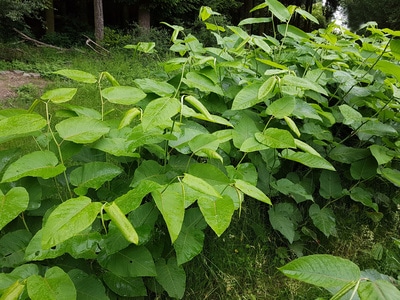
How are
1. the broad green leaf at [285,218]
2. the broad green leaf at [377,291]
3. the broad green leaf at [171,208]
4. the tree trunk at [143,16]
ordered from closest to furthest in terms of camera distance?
the broad green leaf at [377,291]
the broad green leaf at [171,208]
the broad green leaf at [285,218]
the tree trunk at [143,16]

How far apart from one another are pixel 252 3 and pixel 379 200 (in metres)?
18.0

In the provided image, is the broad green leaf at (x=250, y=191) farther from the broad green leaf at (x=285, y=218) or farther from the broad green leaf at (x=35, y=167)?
the broad green leaf at (x=285, y=218)

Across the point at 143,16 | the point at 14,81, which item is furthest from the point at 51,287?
the point at 143,16

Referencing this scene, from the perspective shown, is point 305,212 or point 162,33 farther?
point 162,33

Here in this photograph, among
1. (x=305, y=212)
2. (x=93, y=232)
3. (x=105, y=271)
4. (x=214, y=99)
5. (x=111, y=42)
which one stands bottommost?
(x=111, y=42)

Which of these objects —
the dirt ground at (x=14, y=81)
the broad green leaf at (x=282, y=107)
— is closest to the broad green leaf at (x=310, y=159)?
the broad green leaf at (x=282, y=107)

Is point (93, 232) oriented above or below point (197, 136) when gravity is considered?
below

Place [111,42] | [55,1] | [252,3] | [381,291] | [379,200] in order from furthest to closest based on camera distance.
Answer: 1. [252,3]
2. [55,1]
3. [111,42]
4. [379,200]
5. [381,291]

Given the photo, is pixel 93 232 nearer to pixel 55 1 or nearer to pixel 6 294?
pixel 6 294

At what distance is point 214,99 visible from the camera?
179cm

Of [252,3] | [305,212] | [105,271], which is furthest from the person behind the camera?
[252,3]

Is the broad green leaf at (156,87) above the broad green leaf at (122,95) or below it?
below

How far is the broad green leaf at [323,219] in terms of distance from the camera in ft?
6.05

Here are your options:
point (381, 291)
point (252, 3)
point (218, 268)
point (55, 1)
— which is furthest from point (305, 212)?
point (252, 3)
